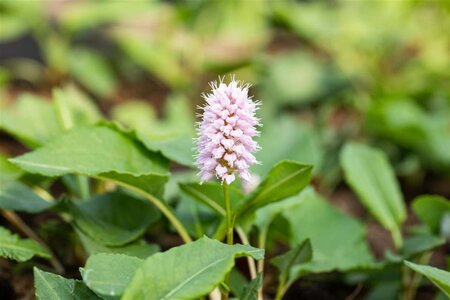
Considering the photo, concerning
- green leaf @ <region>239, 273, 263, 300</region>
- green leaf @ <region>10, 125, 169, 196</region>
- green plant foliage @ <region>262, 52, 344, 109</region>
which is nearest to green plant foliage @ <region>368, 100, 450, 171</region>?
green plant foliage @ <region>262, 52, 344, 109</region>

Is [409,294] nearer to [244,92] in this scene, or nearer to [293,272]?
[293,272]

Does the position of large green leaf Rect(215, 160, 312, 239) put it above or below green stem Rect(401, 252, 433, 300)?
above

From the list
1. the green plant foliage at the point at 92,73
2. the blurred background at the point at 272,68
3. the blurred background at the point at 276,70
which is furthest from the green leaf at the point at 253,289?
the green plant foliage at the point at 92,73

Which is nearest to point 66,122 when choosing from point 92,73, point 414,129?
point 414,129

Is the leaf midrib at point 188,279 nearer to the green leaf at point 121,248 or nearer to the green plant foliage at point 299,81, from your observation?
the green leaf at point 121,248

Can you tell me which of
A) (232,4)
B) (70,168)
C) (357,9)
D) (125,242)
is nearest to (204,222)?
(125,242)

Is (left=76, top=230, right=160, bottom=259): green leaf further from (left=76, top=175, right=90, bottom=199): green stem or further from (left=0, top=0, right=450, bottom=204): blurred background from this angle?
(left=0, top=0, right=450, bottom=204): blurred background
